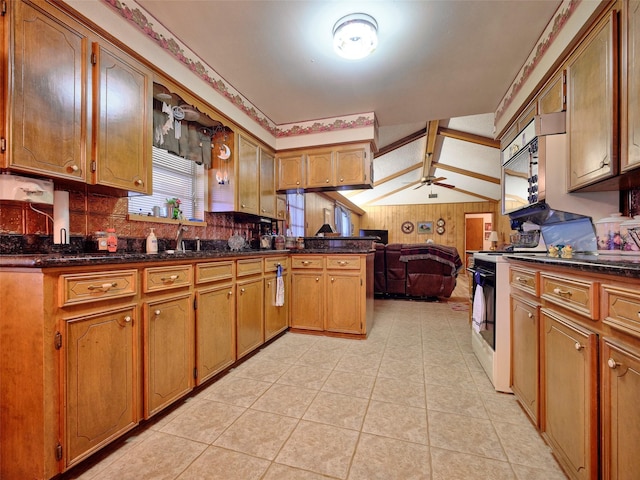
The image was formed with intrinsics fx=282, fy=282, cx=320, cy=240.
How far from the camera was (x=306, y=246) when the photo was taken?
379 centimetres

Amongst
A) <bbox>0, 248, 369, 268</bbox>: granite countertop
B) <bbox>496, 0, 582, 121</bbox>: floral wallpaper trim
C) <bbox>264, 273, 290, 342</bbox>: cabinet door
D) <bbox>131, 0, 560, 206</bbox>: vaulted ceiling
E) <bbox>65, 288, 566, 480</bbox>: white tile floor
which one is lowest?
<bbox>65, 288, 566, 480</bbox>: white tile floor

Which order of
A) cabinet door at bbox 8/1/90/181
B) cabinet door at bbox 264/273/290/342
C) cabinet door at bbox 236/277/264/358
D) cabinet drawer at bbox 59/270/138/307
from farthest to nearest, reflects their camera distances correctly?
1. cabinet door at bbox 264/273/290/342
2. cabinet door at bbox 236/277/264/358
3. cabinet door at bbox 8/1/90/181
4. cabinet drawer at bbox 59/270/138/307

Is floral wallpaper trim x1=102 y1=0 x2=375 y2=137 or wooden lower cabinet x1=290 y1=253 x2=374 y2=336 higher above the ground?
floral wallpaper trim x1=102 y1=0 x2=375 y2=137

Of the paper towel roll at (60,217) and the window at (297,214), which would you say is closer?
the paper towel roll at (60,217)

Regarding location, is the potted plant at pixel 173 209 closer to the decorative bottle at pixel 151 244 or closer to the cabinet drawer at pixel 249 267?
the decorative bottle at pixel 151 244

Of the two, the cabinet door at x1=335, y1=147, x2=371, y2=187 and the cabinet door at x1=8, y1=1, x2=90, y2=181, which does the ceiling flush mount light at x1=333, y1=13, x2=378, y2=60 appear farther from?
the cabinet door at x1=8, y1=1, x2=90, y2=181

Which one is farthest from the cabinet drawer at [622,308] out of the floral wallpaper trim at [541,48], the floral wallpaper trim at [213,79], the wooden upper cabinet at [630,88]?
the floral wallpaper trim at [213,79]

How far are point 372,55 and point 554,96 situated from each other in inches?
52.9

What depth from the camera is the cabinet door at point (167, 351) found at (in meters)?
1.52

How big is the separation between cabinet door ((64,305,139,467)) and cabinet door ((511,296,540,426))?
207cm

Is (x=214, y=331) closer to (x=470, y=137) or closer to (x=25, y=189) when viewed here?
(x=25, y=189)

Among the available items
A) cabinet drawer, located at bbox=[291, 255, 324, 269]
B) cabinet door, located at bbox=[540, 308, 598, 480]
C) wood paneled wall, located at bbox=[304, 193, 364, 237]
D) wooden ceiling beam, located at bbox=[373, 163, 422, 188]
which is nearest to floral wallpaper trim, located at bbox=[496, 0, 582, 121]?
cabinet door, located at bbox=[540, 308, 598, 480]

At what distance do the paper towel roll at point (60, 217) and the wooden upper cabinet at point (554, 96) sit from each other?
3082 millimetres

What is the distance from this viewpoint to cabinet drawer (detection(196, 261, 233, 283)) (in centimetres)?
189
